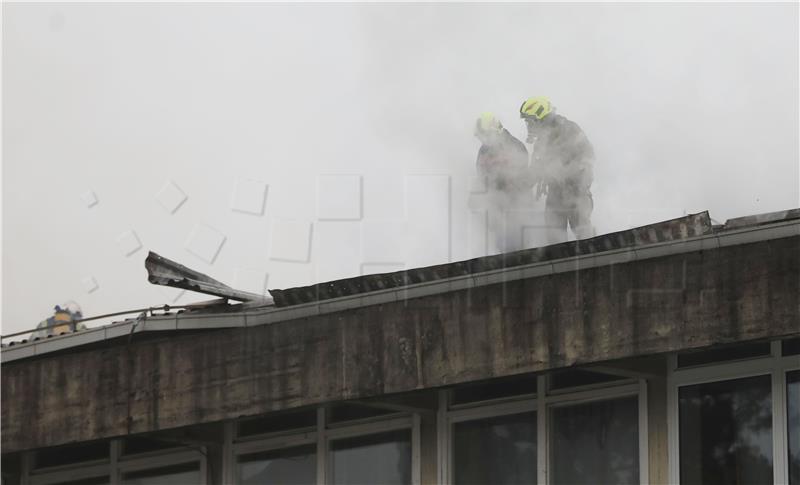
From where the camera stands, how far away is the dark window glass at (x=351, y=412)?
581 inches

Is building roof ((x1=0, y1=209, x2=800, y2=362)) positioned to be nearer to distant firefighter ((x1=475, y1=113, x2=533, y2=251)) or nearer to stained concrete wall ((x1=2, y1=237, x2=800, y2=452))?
stained concrete wall ((x1=2, y1=237, x2=800, y2=452))

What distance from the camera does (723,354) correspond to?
A: 12.8 m

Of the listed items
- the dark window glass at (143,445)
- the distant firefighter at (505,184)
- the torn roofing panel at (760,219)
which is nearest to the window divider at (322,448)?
the dark window glass at (143,445)

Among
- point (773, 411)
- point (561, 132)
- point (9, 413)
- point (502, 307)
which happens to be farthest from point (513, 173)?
point (9, 413)

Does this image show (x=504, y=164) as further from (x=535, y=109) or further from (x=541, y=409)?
(x=541, y=409)

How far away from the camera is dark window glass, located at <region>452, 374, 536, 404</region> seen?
13891 mm

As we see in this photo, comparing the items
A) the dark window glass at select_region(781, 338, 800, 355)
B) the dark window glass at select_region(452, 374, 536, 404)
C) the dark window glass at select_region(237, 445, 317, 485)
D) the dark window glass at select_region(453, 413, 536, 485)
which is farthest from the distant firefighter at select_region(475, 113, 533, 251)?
the dark window glass at select_region(781, 338, 800, 355)

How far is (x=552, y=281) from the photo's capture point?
42.8 ft

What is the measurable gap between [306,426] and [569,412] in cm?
269

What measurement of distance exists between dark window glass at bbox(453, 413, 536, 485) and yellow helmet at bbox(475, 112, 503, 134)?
137 inches

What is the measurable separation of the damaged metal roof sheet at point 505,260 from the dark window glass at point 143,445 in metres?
2.45

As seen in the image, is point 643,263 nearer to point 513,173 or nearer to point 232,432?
point 513,173

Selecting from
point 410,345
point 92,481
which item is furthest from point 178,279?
point 92,481

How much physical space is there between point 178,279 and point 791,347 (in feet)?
17.9
